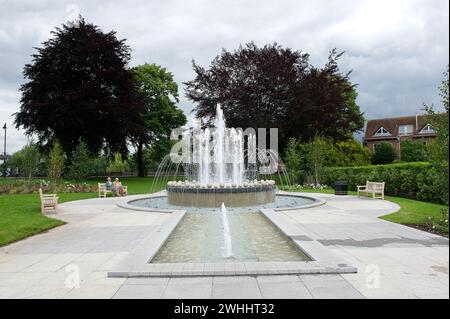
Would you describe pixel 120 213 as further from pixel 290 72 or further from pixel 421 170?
pixel 290 72

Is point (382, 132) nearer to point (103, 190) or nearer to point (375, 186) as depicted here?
point (375, 186)

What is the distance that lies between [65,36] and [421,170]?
3187 centimetres

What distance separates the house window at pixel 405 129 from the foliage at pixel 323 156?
20.1 metres

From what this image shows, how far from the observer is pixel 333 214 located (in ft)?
45.2

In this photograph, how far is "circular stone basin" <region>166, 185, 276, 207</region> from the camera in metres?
16.2

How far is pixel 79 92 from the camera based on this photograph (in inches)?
1351

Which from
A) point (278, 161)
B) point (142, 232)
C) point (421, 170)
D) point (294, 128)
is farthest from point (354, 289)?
point (278, 161)

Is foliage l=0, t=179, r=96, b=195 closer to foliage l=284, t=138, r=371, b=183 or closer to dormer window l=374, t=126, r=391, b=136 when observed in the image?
foliage l=284, t=138, r=371, b=183

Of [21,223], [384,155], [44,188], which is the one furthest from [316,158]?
[384,155]

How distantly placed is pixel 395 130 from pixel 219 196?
2122 inches

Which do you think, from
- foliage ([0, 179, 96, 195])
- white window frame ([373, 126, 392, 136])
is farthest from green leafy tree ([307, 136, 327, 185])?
white window frame ([373, 126, 392, 136])

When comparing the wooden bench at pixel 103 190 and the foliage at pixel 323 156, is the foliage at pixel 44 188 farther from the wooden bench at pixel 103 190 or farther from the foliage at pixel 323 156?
the foliage at pixel 323 156

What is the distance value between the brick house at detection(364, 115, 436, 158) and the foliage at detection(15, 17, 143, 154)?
39040 millimetres

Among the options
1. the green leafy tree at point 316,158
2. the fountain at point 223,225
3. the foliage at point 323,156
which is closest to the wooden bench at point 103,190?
the fountain at point 223,225
